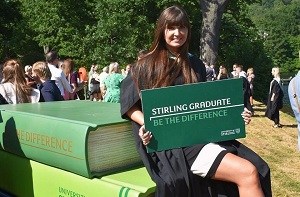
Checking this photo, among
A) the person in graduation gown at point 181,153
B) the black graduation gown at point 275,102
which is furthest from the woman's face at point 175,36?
the black graduation gown at point 275,102

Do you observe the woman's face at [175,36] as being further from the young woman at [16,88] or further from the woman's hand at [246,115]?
the young woman at [16,88]

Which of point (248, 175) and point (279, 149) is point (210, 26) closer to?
point (279, 149)

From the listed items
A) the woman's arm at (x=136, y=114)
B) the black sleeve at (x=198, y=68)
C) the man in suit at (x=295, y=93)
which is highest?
the black sleeve at (x=198, y=68)

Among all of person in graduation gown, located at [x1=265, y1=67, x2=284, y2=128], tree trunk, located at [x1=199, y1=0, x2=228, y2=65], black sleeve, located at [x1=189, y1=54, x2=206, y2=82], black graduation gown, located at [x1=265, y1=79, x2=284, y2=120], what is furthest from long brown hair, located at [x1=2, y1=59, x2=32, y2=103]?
tree trunk, located at [x1=199, y1=0, x2=228, y2=65]

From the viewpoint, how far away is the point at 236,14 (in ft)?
117

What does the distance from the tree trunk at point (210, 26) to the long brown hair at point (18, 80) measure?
13361 millimetres

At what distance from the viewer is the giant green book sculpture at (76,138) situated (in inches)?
110

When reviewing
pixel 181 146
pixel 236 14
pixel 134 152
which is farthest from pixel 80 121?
pixel 236 14

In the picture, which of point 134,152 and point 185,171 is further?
point 134,152

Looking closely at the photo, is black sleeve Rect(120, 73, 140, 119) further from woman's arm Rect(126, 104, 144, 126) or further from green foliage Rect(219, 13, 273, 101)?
green foliage Rect(219, 13, 273, 101)

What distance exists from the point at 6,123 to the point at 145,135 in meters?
1.40

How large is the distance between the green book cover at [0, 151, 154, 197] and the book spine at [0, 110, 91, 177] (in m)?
0.06

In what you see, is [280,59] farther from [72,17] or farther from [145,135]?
[145,135]

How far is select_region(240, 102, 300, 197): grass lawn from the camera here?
276 inches
